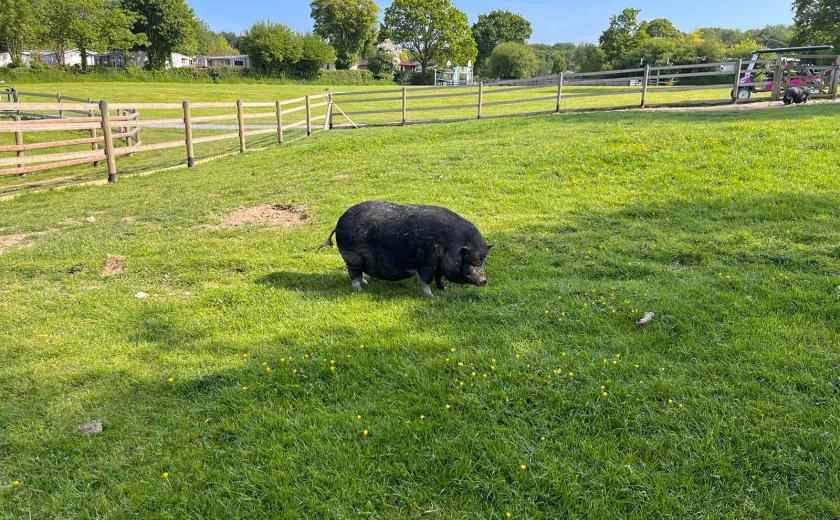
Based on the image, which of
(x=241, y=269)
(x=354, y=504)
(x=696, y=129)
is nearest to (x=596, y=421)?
(x=354, y=504)

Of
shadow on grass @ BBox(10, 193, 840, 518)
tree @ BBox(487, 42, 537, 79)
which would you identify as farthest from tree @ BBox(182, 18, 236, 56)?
shadow on grass @ BBox(10, 193, 840, 518)

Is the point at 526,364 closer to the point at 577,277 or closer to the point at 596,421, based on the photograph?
the point at 596,421

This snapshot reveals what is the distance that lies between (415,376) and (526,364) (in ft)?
2.61

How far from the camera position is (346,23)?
272ft

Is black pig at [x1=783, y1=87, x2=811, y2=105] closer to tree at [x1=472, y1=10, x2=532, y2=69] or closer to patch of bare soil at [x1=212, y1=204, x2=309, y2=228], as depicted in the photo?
patch of bare soil at [x1=212, y1=204, x2=309, y2=228]

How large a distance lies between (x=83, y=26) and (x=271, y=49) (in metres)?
19.5

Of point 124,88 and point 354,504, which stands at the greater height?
point 124,88

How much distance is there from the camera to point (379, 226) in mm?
5191

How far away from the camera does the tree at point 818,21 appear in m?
44.5

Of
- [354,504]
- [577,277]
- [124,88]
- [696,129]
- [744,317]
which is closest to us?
[354,504]

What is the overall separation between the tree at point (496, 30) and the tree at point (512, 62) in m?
27.7

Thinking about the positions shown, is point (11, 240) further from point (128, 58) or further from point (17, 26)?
point (128, 58)

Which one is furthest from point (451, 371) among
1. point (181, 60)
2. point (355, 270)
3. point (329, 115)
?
point (181, 60)

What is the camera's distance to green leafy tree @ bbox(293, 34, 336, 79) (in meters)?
65.4
